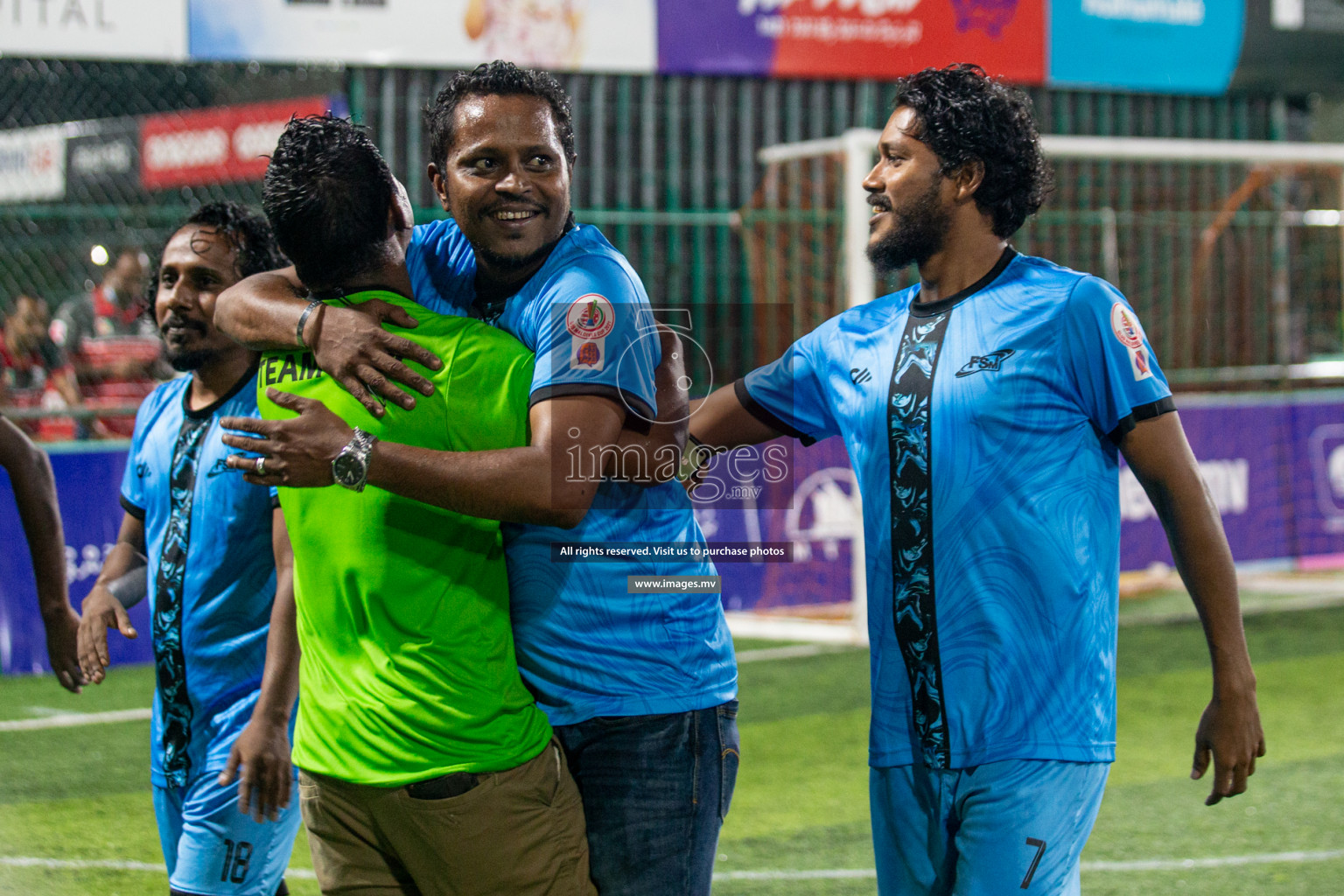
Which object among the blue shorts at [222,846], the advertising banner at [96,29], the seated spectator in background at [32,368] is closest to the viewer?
the blue shorts at [222,846]

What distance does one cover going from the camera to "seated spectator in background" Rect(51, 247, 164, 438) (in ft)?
29.3

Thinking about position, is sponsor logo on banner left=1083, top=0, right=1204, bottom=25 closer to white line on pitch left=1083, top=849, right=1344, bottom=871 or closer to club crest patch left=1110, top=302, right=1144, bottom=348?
white line on pitch left=1083, top=849, right=1344, bottom=871

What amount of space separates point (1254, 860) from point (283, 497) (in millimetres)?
3988

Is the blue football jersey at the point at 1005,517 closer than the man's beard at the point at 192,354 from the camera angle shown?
Yes

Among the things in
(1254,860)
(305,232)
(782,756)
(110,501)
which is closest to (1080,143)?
(782,756)

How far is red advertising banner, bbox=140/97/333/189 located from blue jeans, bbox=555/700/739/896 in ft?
30.6

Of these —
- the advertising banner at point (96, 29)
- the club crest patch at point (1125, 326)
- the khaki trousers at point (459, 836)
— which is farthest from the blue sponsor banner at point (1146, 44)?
the khaki trousers at point (459, 836)

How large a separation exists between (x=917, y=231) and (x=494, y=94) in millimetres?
911

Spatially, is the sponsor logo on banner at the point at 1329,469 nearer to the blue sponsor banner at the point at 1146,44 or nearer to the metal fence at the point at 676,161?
the metal fence at the point at 676,161

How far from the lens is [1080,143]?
945 centimetres

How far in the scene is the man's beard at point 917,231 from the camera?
296 centimetres

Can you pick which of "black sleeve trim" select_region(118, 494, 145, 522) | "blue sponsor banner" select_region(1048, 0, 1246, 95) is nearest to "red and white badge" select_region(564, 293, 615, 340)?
"black sleeve trim" select_region(118, 494, 145, 522)

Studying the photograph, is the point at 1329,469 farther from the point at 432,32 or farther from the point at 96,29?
the point at 96,29

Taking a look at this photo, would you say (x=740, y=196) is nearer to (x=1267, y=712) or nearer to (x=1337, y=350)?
(x=1337, y=350)
